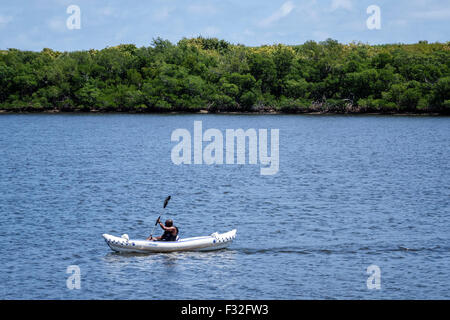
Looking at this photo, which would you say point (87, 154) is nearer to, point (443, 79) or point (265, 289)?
point (265, 289)

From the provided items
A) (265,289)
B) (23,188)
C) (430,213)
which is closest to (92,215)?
(23,188)

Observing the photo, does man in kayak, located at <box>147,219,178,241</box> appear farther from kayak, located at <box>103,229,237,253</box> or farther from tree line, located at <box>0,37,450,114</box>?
tree line, located at <box>0,37,450,114</box>

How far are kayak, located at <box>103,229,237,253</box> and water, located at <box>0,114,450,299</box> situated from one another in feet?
1.43

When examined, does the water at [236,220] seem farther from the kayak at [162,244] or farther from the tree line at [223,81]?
the tree line at [223,81]

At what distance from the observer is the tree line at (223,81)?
143875mm

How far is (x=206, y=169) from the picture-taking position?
64812 millimetres

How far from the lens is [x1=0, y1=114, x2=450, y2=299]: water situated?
28078 millimetres

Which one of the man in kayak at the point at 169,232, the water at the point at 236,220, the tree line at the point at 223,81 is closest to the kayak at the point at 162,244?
the man in kayak at the point at 169,232

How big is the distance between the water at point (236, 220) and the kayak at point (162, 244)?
0.43 m

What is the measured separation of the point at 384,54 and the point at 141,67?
182 feet

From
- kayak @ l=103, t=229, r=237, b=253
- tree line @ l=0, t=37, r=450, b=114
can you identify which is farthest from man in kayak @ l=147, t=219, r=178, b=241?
tree line @ l=0, t=37, r=450, b=114

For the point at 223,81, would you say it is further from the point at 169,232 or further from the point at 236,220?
Answer: the point at 169,232

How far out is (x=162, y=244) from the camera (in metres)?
31.6
